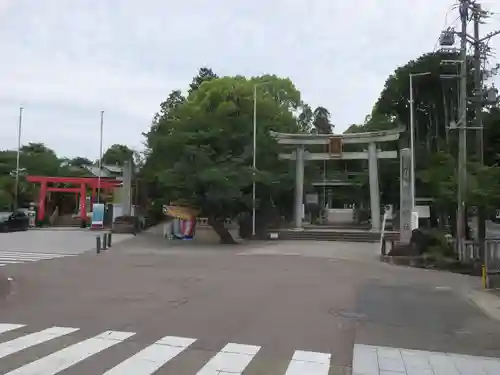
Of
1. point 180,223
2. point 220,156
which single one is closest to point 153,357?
point 220,156

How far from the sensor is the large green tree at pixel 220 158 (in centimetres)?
3048

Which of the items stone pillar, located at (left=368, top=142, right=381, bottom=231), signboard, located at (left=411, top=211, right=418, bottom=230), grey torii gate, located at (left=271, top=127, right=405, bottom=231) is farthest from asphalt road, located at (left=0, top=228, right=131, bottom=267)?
stone pillar, located at (left=368, top=142, right=381, bottom=231)

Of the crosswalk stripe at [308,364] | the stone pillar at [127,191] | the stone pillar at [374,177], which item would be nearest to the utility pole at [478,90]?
the crosswalk stripe at [308,364]

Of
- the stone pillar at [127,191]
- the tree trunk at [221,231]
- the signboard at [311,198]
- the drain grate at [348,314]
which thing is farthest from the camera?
the signboard at [311,198]

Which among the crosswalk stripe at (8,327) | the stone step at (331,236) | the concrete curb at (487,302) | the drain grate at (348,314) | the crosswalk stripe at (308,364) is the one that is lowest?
the concrete curb at (487,302)

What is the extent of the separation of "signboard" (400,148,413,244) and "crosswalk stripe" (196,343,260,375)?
60.2 ft

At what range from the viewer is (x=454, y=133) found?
34.2 metres

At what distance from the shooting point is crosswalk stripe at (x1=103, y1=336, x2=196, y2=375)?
5715 millimetres

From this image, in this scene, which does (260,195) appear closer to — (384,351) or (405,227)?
(405,227)

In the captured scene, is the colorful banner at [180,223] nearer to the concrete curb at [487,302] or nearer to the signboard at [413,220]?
the signboard at [413,220]

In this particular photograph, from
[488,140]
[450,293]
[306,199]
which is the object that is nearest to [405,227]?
[488,140]

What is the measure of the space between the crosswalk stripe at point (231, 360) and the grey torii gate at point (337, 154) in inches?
1203

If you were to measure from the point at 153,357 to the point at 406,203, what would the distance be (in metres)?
21.0

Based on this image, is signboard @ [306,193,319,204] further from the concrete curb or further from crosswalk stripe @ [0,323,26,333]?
crosswalk stripe @ [0,323,26,333]
